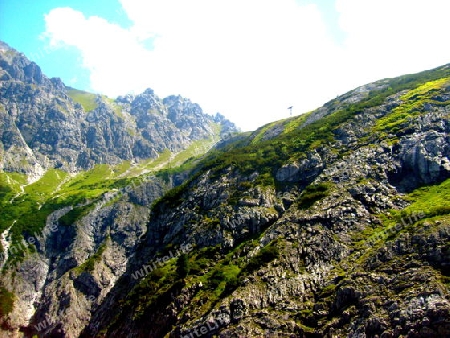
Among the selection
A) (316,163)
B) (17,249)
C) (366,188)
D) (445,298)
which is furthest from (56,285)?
(445,298)

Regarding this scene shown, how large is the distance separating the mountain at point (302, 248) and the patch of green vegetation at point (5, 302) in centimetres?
55

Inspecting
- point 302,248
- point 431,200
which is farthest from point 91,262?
point 431,200

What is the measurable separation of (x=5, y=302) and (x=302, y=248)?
120 meters

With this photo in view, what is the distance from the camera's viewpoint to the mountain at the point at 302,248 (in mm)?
46688

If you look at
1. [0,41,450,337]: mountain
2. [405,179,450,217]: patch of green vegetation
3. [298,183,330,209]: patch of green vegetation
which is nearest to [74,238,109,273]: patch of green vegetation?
[0,41,450,337]: mountain

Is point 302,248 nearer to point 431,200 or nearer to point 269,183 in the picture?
point 431,200

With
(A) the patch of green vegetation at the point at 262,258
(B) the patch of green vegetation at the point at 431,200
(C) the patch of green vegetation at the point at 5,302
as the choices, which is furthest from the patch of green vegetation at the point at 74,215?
(B) the patch of green vegetation at the point at 431,200

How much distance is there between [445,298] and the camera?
40.0m

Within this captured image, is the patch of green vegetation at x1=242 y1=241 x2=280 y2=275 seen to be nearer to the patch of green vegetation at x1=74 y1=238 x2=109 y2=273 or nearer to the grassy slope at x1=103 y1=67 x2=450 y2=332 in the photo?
the grassy slope at x1=103 y1=67 x2=450 y2=332

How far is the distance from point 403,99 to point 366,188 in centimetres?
5247

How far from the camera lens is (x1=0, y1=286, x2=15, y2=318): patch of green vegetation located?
12218 cm

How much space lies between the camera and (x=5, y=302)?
127438 mm

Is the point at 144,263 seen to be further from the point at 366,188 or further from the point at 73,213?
the point at 73,213

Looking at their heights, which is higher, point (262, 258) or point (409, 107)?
point (409, 107)
